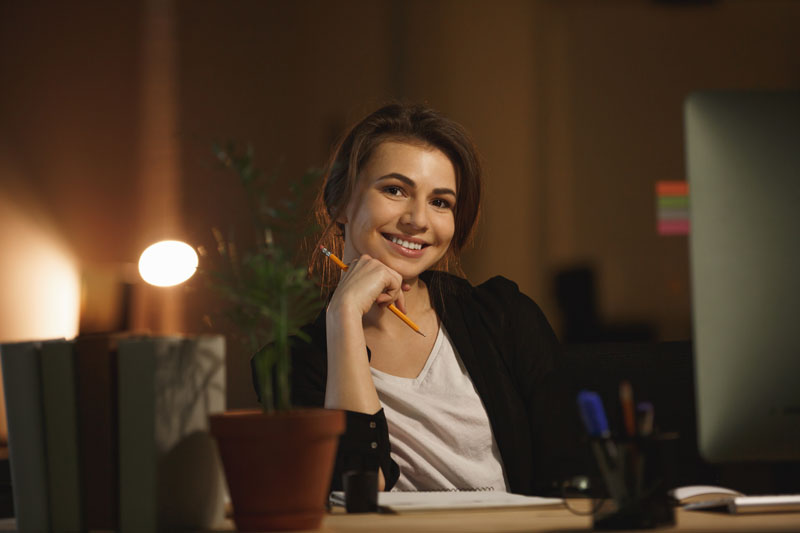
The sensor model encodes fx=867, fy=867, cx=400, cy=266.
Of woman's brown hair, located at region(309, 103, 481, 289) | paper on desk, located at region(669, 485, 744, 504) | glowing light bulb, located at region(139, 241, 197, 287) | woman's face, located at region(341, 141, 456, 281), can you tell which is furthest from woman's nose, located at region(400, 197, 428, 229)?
glowing light bulb, located at region(139, 241, 197, 287)

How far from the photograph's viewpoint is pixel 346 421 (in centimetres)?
123

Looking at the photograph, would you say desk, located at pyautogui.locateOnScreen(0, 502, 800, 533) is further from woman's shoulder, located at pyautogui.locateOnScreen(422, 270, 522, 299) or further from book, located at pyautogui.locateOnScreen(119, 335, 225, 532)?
woman's shoulder, located at pyautogui.locateOnScreen(422, 270, 522, 299)

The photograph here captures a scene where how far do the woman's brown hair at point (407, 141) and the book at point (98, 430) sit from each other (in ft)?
2.80

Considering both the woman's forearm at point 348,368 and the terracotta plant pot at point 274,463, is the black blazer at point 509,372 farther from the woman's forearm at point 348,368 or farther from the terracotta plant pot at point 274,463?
the terracotta plant pot at point 274,463

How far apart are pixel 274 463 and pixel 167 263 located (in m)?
2.58

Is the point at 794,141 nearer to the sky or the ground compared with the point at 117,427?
nearer to the sky

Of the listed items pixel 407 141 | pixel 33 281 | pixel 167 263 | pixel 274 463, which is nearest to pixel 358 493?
pixel 274 463

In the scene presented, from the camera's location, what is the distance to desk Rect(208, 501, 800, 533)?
2.72 feet

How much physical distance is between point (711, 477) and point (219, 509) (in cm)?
108

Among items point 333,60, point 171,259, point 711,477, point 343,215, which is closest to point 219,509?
point 343,215

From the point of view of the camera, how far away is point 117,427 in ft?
2.87

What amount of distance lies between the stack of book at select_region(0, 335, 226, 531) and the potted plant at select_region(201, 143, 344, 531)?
0.06m

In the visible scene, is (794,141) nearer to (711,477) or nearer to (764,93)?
(764,93)

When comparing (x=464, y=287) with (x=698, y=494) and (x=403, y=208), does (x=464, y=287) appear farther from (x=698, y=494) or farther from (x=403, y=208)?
(x=698, y=494)
